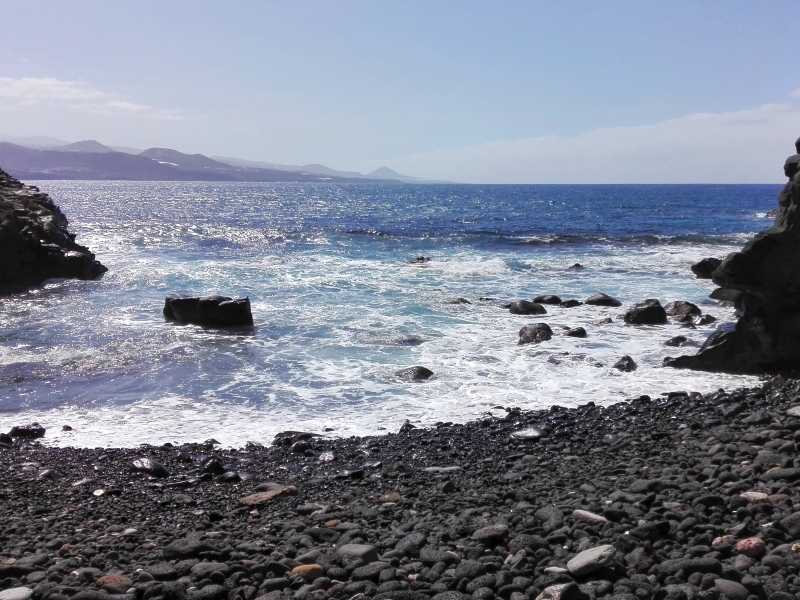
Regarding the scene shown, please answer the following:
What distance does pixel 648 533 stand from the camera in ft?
16.4

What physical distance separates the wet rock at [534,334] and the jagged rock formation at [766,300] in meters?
3.36

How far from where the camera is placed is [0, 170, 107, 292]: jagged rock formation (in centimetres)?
2269

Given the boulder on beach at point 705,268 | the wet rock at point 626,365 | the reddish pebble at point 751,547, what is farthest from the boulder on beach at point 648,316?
the reddish pebble at point 751,547

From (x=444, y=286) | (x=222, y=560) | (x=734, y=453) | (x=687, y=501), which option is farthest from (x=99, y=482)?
(x=444, y=286)

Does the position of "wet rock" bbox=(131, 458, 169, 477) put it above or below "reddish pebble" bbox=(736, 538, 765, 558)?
below

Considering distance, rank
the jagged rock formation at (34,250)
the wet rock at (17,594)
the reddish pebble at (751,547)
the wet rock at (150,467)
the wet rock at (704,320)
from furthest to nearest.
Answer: the jagged rock formation at (34,250) < the wet rock at (704,320) < the wet rock at (150,467) < the reddish pebble at (751,547) < the wet rock at (17,594)

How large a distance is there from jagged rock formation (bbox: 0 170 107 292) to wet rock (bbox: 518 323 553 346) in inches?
660

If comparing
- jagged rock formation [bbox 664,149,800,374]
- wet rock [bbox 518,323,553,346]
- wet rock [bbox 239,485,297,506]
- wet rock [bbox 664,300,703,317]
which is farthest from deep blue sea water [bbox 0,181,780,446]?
wet rock [bbox 239,485,297,506]

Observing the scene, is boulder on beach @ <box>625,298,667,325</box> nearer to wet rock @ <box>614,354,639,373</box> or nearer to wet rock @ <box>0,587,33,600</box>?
wet rock @ <box>614,354,639,373</box>

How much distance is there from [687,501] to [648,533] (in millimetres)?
900

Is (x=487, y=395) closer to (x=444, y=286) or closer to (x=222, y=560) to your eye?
(x=222, y=560)

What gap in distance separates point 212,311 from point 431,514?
11843 mm

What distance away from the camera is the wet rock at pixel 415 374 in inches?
485

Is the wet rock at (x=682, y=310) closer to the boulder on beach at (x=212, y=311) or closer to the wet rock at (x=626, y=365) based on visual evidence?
the wet rock at (x=626, y=365)
